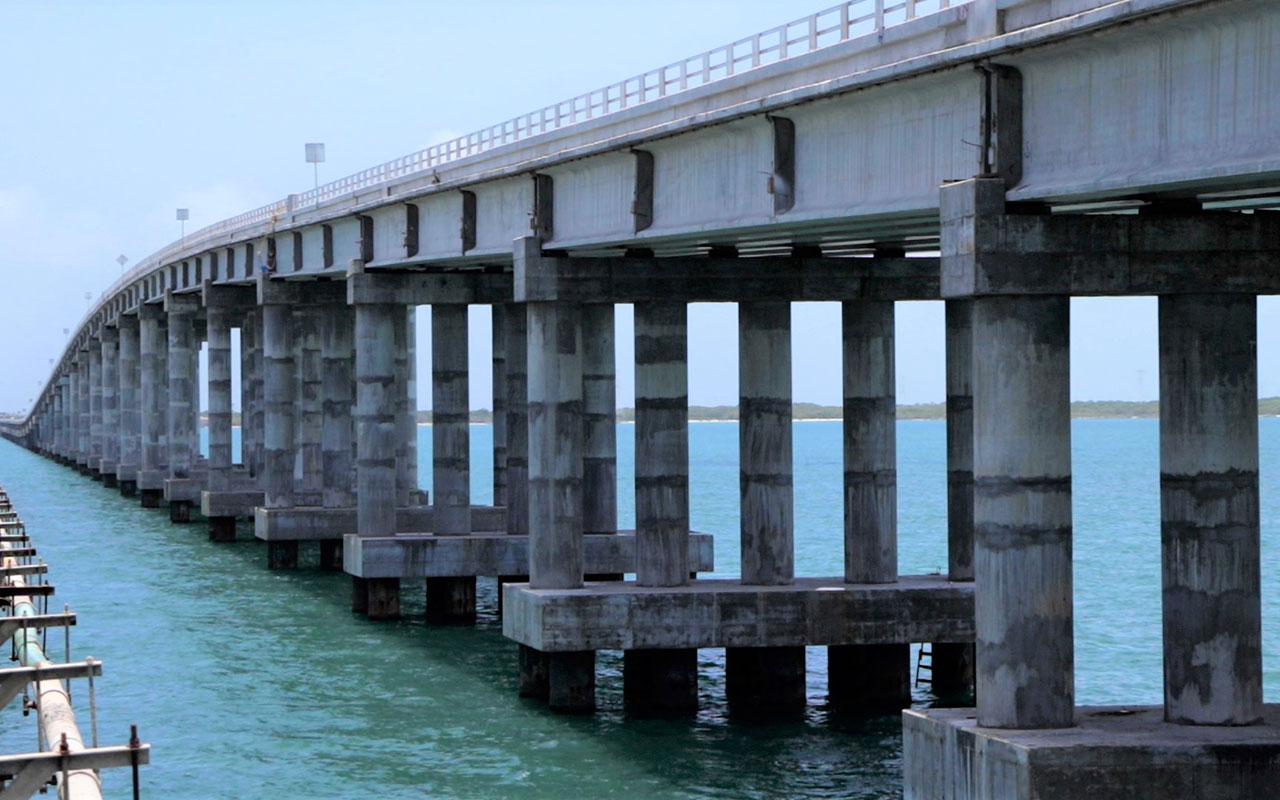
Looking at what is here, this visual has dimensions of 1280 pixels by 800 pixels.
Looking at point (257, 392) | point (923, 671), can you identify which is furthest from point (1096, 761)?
point (257, 392)

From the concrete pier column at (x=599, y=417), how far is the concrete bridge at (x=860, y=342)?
0.25ft

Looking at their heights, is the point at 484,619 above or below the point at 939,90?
below

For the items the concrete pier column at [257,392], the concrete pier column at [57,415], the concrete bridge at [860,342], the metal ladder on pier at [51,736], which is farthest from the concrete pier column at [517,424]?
the concrete pier column at [57,415]

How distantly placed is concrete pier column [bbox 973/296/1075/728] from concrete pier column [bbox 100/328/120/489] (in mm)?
100466

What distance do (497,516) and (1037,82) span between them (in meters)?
35.6

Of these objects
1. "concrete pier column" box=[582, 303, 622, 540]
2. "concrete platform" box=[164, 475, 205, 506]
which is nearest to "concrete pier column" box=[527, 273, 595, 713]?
"concrete pier column" box=[582, 303, 622, 540]

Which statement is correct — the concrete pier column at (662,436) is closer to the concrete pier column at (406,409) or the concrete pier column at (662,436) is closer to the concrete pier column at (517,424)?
the concrete pier column at (517,424)

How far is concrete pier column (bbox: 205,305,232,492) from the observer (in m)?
81.8

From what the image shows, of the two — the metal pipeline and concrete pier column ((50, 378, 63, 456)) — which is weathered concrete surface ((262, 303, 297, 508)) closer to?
the metal pipeline

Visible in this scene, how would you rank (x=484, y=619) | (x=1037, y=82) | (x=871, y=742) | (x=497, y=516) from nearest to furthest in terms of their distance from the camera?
1. (x=1037, y=82)
2. (x=871, y=742)
3. (x=484, y=619)
4. (x=497, y=516)

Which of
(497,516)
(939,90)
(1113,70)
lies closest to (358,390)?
(497,516)

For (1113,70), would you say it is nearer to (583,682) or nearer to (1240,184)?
(1240,184)

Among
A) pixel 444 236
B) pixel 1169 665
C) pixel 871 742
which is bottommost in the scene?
pixel 871 742

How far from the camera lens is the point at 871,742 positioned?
113 feet
